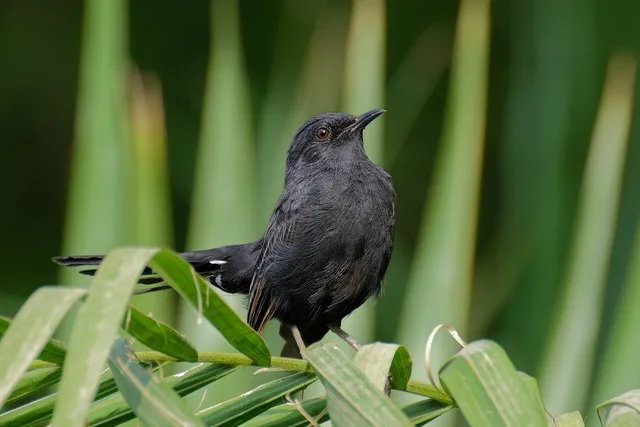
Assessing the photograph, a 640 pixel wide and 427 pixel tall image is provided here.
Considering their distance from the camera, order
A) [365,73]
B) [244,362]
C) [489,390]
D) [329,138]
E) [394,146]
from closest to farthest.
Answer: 1. [489,390]
2. [244,362]
3. [365,73]
4. [329,138]
5. [394,146]

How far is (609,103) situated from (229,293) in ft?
6.50

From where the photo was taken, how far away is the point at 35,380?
2.18m

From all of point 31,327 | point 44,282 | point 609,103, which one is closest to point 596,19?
point 609,103

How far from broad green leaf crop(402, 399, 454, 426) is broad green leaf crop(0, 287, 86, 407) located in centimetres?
93

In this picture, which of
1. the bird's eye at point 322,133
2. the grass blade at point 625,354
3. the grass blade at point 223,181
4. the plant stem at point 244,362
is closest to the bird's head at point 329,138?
the bird's eye at point 322,133

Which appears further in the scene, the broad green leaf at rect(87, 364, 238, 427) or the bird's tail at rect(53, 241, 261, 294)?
the bird's tail at rect(53, 241, 261, 294)

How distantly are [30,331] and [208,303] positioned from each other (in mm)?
430

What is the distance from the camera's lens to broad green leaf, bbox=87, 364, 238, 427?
221cm

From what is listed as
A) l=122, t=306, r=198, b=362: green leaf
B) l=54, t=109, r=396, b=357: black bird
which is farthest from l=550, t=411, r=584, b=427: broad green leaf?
l=54, t=109, r=396, b=357: black bird

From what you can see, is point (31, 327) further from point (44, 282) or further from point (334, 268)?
point (44, 282)

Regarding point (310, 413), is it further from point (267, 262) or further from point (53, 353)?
point (267, 262)

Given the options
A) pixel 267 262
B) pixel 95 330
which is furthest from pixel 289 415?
pixel 267 262

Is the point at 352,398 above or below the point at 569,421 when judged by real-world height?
above

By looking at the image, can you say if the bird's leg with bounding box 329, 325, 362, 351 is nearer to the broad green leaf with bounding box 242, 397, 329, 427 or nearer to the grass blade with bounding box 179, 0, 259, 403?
the grass blade with bounding box 179, 0, 259, 403
